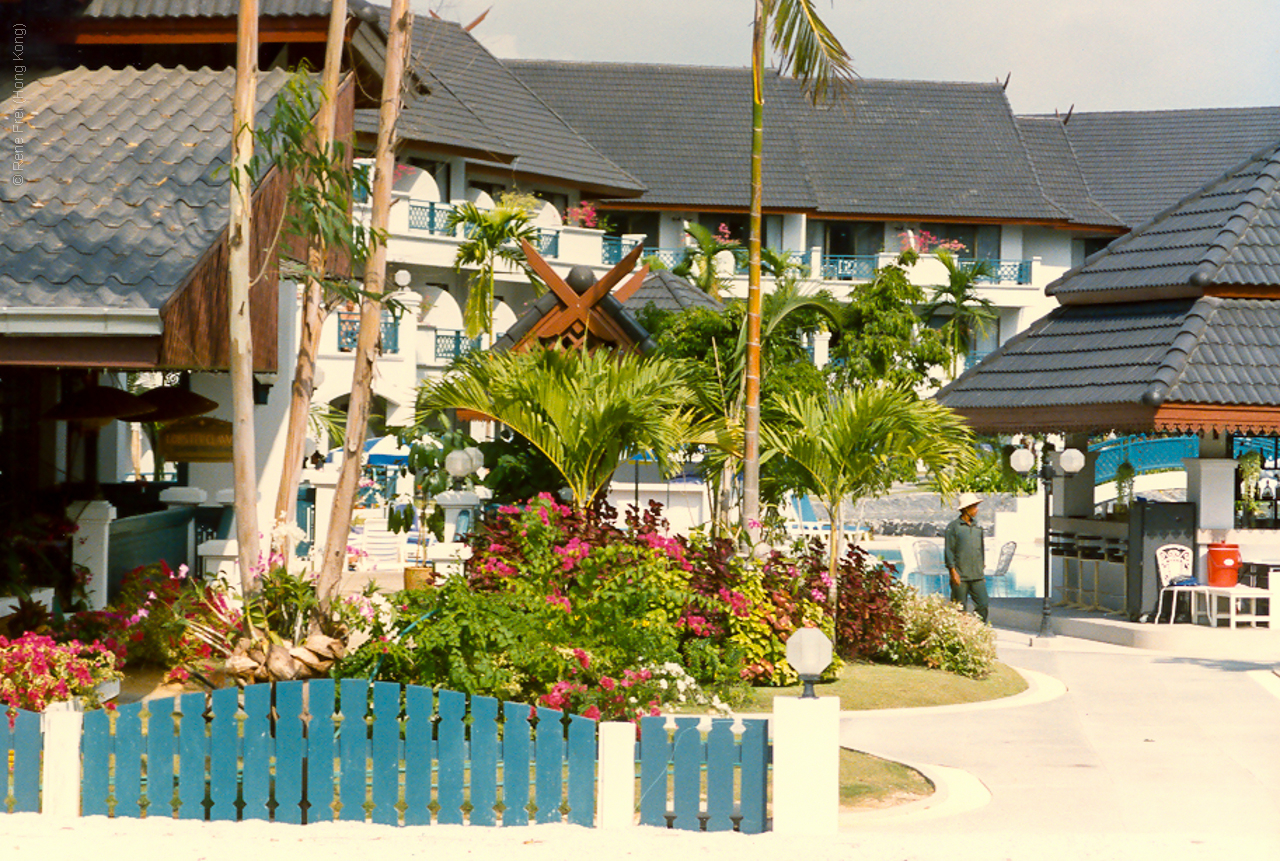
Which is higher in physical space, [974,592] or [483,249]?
[483,249]

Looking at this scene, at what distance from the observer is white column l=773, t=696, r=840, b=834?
28.1 feet

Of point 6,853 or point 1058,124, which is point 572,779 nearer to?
point 6,853

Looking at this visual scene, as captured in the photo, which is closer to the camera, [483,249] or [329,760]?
[329,760]

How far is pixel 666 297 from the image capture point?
29.5 meters

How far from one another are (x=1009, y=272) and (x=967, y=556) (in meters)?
32.5

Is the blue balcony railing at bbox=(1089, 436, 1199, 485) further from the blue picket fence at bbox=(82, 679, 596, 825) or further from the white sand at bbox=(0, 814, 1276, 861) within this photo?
the blue picket fence at bbox=(82, 679, 596, 825)

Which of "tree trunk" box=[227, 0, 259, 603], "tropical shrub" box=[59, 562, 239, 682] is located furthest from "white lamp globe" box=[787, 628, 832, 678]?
"tropical shrub" box=[59, 562, 239, 682]

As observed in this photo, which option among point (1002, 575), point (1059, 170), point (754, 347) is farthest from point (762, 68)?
point (1059, 170)

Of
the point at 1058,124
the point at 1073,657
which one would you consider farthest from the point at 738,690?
the point at 1058,124

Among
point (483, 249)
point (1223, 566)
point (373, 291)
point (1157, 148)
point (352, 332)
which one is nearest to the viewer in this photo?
point (373, 291)

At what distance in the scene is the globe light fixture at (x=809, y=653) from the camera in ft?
29.0

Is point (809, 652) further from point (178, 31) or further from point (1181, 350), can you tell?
point (1181, 350)

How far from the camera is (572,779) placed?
8672 millimetres

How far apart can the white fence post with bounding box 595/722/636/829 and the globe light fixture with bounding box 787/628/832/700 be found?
1.11 m
